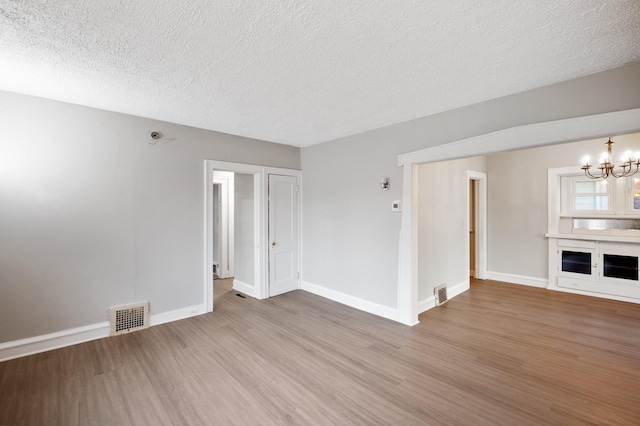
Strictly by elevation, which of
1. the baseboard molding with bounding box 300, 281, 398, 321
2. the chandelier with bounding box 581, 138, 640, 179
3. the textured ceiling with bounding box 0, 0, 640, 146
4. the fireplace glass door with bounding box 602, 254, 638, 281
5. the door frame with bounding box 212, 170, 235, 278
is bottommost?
the baseboard molding with bounding box 300, 281, 398, 321

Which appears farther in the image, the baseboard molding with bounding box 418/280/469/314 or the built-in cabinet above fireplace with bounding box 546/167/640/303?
the built-in cabinet above fireplace with bounding box 546/167/640/303

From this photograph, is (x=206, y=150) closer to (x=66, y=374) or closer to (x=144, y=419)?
(x=66, y=374)

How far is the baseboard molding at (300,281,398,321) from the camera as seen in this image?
381cm

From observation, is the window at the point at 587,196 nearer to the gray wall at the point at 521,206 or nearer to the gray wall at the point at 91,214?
the gray wall at the point at 521,206

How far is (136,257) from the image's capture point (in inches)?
135

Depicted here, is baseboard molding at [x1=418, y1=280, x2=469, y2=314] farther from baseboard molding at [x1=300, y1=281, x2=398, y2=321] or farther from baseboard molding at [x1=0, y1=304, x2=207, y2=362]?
baseboard molding at [x1=0, y1=304, x2=207, y2=362]

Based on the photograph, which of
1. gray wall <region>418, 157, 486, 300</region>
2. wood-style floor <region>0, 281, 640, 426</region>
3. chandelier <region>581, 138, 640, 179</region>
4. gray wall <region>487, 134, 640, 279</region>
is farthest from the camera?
gray wall <region>487, 134, 640, 279</region>

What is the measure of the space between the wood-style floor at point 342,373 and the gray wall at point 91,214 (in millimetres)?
511

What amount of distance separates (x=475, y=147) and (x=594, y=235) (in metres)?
3.91

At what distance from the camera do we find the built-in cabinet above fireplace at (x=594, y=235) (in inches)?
176

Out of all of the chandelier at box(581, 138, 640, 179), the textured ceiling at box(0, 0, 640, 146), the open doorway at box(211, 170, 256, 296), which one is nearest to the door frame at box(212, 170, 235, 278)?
the open doorway at box(211, 170, 256, 296)

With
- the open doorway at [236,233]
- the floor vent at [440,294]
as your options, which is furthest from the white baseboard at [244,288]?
the floor vent at [440,294]

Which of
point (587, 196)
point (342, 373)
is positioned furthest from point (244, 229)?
point (587, 196)

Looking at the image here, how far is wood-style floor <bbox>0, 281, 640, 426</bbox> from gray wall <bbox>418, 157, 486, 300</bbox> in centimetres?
74
